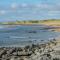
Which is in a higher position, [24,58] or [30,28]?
[30,28]

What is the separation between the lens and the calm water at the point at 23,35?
4.64 meters

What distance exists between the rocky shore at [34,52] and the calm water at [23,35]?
0.43 ft

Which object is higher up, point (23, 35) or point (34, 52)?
point (23, 35)

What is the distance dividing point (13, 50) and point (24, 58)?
350 millimetres

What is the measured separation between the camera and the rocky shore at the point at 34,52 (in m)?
4.56

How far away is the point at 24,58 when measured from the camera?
15.0 feet

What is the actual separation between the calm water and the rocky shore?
0.43 feet

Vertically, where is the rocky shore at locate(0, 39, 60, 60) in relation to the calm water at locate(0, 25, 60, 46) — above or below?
below

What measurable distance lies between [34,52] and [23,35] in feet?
1.73

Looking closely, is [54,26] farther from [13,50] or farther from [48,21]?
[13,50]

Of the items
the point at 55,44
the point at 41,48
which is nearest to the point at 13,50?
the point at 41,48

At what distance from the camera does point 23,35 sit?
15.5 ft

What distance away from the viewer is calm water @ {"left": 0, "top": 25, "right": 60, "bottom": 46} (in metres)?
4.64

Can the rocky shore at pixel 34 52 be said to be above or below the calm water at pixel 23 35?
below
